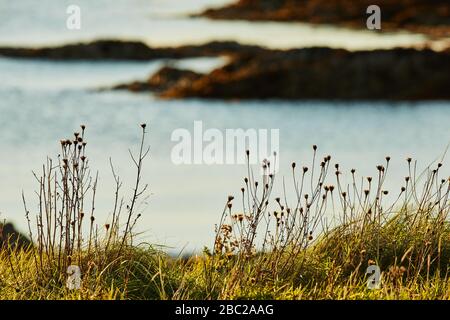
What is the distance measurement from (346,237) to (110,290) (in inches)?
82.7

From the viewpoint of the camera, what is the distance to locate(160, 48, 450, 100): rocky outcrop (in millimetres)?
28719

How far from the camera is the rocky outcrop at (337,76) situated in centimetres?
2872

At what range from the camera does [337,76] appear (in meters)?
30.7

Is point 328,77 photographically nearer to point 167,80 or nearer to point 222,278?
point 167,80

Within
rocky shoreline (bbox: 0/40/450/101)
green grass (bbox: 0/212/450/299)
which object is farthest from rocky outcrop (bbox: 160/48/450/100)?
green grass (bbox: 0/212/450/299)

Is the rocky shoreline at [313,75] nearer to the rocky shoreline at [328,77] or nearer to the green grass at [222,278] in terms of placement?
the rocky shoreline at [328,77]

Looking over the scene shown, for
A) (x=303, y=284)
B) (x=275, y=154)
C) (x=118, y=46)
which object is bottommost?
(x=303, y=284)

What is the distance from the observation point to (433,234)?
26.5 ft

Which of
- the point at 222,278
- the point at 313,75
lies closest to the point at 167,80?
the point at 313,75

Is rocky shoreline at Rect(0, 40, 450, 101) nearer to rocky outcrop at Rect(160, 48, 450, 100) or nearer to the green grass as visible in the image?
rocky outcrop at Rect(160, 48, 450, 100)
